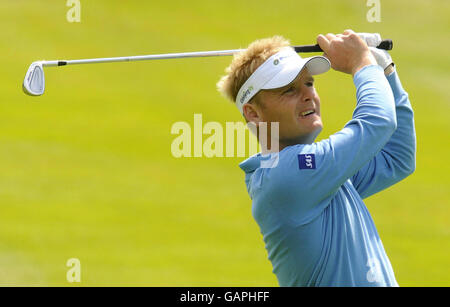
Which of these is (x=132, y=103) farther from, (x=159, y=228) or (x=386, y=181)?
(x=386, y=181)

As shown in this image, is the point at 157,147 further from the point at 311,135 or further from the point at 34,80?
the point at 311,135

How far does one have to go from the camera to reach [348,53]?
10.3 feet

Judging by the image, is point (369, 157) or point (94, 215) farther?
point (94, 215)

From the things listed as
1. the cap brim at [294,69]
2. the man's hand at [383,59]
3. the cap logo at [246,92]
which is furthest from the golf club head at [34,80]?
the man's hand at [383,59]

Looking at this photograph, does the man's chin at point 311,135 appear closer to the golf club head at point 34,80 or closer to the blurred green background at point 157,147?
the golf club head at point 34,80

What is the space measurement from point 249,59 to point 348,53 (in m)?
0.43

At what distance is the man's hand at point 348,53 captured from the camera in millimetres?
3121

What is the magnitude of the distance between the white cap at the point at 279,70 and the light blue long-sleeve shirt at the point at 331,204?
20 centimetres

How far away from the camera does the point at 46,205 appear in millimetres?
9711

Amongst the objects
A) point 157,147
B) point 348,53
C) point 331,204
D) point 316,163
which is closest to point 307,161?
point 316,163
